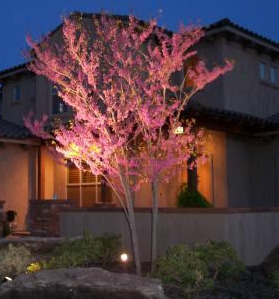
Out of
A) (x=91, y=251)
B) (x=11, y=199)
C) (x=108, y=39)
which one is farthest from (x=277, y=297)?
(x=11, y=199)

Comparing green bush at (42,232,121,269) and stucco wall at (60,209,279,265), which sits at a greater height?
stucco wall at (60,209,279,265)

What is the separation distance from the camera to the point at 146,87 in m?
8.87

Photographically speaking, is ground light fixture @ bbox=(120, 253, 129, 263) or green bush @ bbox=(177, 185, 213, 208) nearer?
ground light fixture @ bbox=(120, 253, 129, 263)

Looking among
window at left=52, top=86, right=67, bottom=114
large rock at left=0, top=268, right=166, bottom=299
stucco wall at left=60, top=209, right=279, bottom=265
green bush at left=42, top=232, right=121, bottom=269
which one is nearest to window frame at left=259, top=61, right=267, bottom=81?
window at left=52, top=86, right=67, bottom=114

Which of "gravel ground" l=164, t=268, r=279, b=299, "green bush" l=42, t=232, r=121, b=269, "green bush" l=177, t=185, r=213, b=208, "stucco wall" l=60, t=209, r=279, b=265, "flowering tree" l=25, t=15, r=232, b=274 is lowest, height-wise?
"gravel ground" l=164, t=268, r=279, b=299

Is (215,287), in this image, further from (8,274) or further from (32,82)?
(32,82)

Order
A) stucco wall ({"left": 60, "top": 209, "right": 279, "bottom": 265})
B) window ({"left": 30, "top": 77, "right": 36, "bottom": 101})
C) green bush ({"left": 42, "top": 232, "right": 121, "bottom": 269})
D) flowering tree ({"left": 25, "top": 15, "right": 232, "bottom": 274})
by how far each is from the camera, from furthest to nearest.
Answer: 1. window ({"left": 30, "top": 77, "right": 36, "bottom": 101})
2. stucco wall ({"left": 60, "top": 209, "right": 279, "bottom": 265})
3. green bush ({"left": 42, "top": 232, "right": 121, "bottom": 269})
4. flowering tree ({"left": 25, "top": 15, "right": 232, "bottom": 274})

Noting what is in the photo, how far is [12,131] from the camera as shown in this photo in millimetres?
16938

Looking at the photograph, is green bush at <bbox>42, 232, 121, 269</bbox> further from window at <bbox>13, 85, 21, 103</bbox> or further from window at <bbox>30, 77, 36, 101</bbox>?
window at <bbox>13, 85, 21, 103</bbox>

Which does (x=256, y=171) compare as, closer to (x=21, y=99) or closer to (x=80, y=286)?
(x=21, y=99)

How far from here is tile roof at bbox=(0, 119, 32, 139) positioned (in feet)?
52.3

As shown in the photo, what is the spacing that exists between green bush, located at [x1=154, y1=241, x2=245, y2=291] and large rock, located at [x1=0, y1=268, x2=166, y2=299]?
86 centimetres

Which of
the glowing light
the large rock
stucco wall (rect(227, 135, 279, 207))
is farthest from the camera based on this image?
stucco wall (rect(227, 135, 279, 207))

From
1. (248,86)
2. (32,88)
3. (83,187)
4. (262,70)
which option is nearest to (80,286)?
(83,187)
